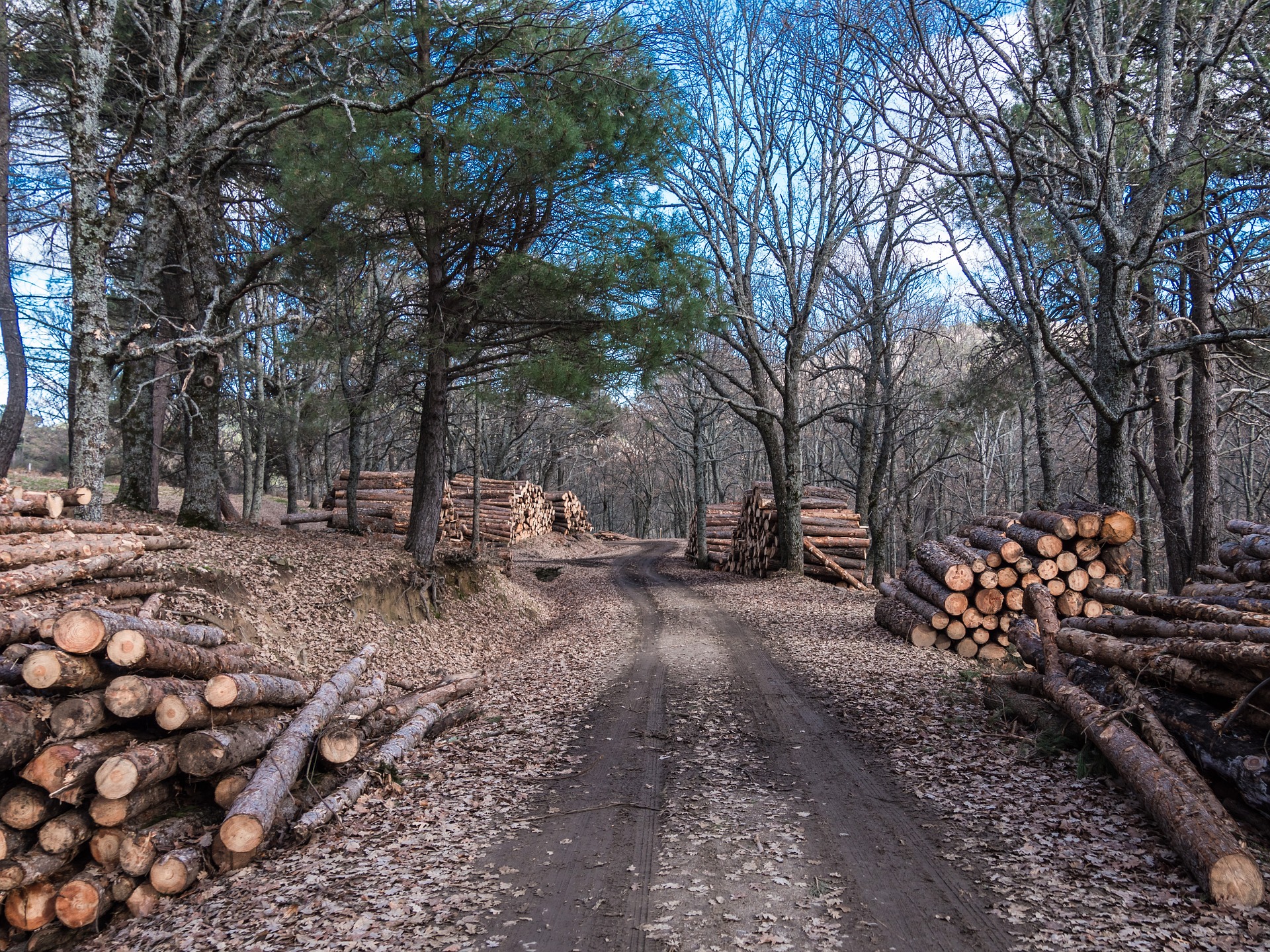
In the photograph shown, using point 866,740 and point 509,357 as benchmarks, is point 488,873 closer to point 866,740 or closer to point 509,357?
point 866,740

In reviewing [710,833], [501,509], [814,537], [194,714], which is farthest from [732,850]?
[501,509]

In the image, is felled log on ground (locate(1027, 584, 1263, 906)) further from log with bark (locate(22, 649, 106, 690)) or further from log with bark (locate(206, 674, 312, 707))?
log with bark (locate(22, 649, 106, 690))

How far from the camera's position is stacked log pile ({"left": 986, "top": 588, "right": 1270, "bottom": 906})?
374 centimetres

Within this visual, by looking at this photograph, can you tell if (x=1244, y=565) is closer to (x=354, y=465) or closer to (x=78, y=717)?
(x=78, y=717)

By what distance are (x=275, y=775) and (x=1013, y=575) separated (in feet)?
29.0

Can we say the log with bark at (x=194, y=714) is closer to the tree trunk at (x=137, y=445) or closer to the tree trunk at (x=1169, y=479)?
the tree trunk at (x=137, y=445)

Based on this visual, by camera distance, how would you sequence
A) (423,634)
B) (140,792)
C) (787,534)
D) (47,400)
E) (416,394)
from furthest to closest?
(787,534) → (47,400) → (416,394) → (423,634) → (140,792)

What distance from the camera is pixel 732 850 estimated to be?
421 centimetres

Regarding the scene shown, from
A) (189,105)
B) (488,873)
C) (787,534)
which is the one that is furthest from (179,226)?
(787,534)

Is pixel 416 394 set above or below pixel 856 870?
above

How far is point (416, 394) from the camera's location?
1308 cm

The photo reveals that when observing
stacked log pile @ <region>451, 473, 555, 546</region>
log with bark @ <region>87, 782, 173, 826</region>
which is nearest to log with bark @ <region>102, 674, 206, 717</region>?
log with bark @ <region>87, 782, 173, 826</region>

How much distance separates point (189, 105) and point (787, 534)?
14.5m

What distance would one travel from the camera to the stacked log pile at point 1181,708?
12.3 ft
